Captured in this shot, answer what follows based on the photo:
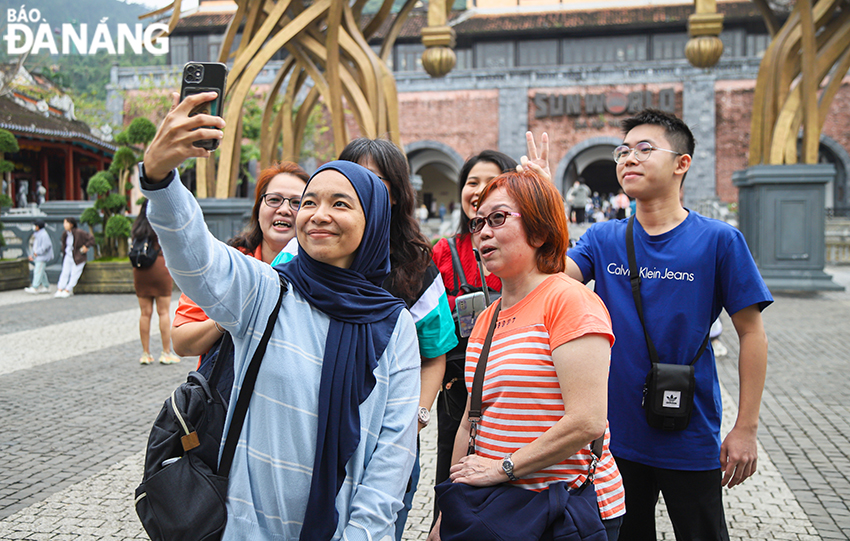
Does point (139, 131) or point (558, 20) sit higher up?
point (558, 20)

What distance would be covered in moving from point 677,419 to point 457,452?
74cm

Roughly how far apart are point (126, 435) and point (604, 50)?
32748mm

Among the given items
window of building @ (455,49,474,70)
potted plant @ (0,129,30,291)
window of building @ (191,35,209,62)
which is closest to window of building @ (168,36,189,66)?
window of building @ (191,35,209,62)

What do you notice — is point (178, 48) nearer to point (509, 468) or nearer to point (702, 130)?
point (702, 130)

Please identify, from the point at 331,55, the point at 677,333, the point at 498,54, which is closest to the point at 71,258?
the point at 331,55

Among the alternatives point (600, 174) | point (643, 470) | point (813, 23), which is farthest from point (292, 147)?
point (600, 174)

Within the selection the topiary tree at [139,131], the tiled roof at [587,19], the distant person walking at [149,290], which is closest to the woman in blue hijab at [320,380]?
the distant person walking at [149,290]

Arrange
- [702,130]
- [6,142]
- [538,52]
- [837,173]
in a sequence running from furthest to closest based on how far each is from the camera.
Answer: [538,52] < [702,130] < [837,173] < [6,142]

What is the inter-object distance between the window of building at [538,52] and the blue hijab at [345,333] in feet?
111

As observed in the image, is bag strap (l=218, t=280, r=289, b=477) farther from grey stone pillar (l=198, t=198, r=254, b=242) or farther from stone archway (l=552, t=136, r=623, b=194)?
stone archway (l=552, t=136, r=623, b=194)

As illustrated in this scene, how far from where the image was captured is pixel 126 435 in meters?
4.60

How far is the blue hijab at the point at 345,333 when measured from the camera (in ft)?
5.50

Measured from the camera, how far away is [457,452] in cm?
196

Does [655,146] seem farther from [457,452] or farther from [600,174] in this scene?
[600,174]
